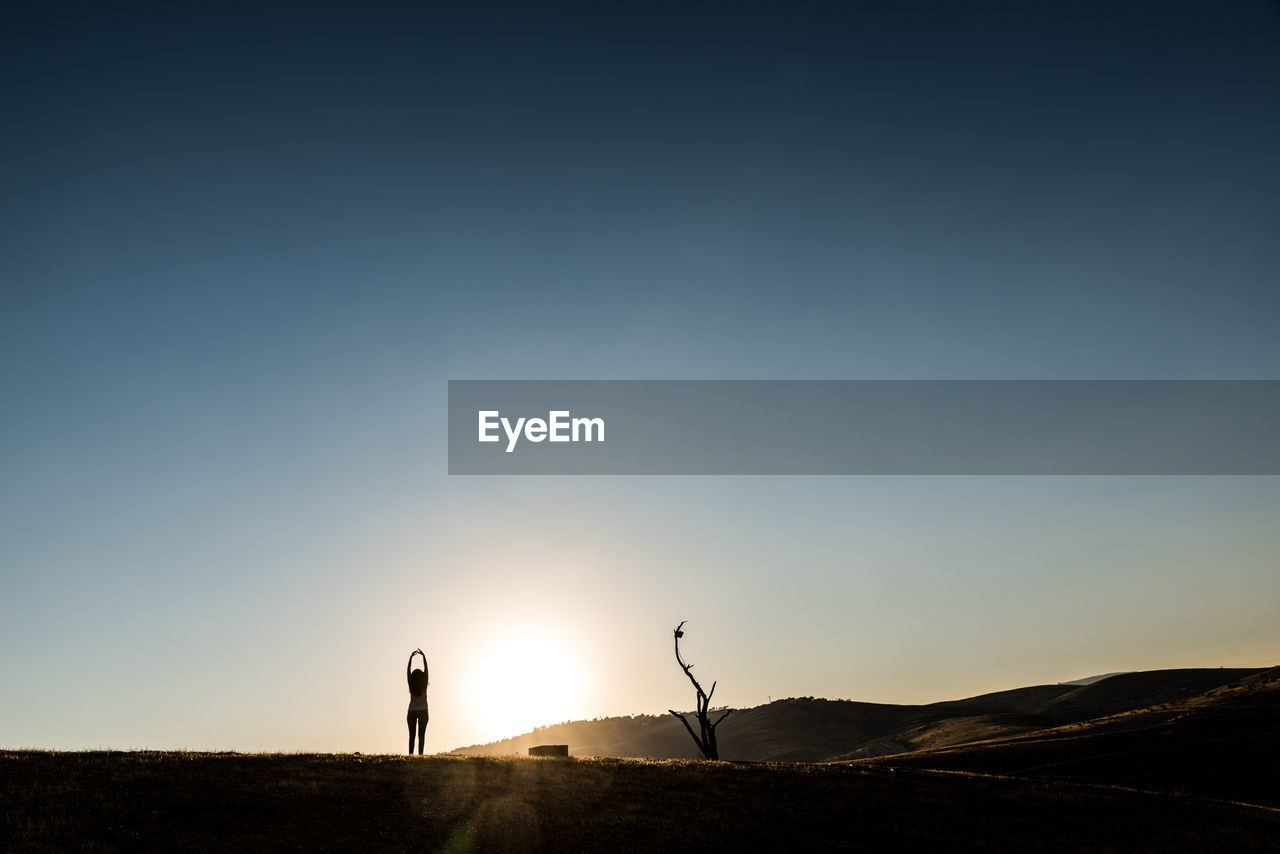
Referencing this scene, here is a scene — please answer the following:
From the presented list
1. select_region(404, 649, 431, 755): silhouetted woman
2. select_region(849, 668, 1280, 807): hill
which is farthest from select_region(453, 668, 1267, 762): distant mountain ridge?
select_region(404, 649, 431, 755): silhouetted woman

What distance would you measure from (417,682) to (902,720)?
114 meters

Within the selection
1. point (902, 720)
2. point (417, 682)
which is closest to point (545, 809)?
point (417, 682)

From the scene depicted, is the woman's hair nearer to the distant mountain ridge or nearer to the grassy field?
the grassy field

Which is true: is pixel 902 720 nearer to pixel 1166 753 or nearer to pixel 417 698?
pixel 1166 753

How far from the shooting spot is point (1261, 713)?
199 feet

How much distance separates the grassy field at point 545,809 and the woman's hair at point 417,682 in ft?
7.47

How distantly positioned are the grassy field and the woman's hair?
2.28m

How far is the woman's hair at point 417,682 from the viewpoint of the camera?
29.2 m

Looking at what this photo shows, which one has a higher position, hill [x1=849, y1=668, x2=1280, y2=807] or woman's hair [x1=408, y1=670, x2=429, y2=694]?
woman's hair [x1=408, y1=670, x2=429, y2=694]

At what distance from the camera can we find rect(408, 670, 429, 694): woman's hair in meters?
29.2

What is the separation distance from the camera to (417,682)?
29.2 m

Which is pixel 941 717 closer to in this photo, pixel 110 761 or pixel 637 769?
pixel 637 769

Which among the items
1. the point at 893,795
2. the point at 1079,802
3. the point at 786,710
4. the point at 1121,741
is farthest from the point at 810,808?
the point at 786,710

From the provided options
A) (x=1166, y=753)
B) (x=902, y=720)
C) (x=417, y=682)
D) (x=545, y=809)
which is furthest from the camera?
(x=902, y=720)
